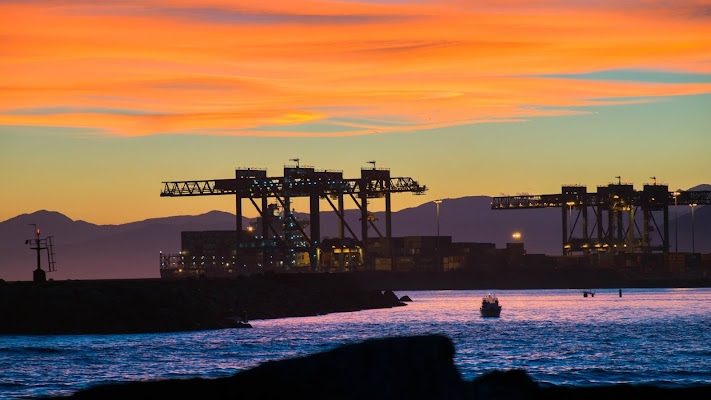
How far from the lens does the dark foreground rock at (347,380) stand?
12.7 metres

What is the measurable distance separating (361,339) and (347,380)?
137 feet

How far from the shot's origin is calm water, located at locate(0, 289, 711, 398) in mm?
37781

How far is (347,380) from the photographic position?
499 inches

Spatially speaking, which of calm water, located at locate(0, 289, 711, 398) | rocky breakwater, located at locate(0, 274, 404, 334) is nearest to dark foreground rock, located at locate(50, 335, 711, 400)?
calm water, located at locate(0, 289, 711, 398)

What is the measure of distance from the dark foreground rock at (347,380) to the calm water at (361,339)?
19.6 m

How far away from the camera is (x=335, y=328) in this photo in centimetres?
7194

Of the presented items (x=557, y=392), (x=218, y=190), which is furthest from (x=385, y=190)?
(x=557, y=392)

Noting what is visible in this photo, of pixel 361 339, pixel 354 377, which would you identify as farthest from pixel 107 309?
pixel 354 377

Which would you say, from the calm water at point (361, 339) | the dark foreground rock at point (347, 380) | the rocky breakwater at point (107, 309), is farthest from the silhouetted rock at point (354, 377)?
the rocky breakwater at point (107, 309)

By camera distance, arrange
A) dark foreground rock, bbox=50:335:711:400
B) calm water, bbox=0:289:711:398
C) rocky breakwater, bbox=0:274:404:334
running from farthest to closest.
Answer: rocky breakwater, bbox=0:274:404:334 < calm water, bbox=0:289:711:398 < dark foreground rock, bbox=50:335:711:400

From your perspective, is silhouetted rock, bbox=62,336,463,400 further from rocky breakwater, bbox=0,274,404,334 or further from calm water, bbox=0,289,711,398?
rocky breakwater, bbox=0,274,404,334

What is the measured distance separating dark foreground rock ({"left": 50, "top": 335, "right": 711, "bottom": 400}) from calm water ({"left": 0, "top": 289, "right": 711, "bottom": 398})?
770 inches

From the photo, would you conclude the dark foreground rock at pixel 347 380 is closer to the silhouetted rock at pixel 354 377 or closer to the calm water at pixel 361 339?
the silhouetted rock at pixel 354 377

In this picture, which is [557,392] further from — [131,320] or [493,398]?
[131,320]
